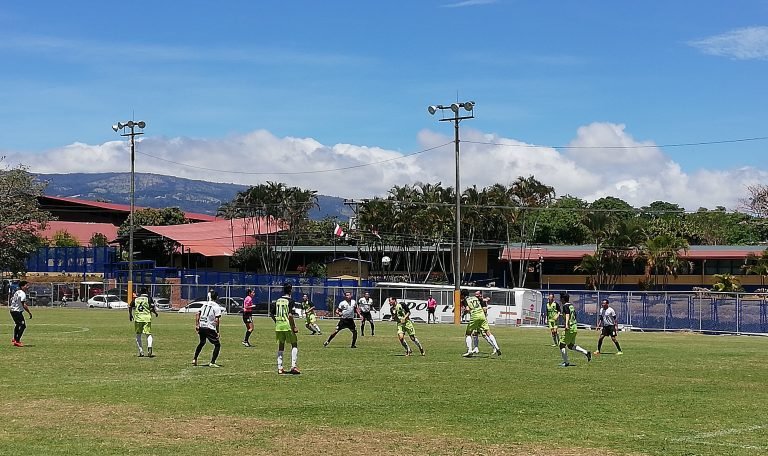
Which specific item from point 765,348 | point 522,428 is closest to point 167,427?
point 522,428

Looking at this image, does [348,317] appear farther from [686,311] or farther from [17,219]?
[17,219]

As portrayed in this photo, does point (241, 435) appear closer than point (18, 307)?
Yes

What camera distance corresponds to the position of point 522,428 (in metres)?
14.9

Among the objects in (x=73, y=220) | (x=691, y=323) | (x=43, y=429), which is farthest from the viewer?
(x=73, y=220)

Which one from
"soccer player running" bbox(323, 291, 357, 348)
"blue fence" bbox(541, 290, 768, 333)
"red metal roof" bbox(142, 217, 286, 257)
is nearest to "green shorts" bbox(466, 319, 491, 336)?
"soccer player running" bbox(323, 291, 357, 348)

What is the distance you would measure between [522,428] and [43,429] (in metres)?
6.98

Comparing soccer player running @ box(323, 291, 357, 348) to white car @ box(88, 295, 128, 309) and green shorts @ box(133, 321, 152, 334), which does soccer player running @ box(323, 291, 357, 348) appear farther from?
white car @ box(88, 295, 128, 309)

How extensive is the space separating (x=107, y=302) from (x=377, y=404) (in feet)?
219

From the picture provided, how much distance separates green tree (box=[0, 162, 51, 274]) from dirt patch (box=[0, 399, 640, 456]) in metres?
75.2

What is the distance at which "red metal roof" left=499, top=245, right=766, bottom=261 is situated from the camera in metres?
94.1

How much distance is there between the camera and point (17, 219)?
87.6 metres

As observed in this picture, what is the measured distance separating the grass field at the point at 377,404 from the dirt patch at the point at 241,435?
0.03m

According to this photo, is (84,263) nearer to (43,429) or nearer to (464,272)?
(464,272)

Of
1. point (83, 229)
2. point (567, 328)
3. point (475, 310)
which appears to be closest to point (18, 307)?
point (475, 310)
